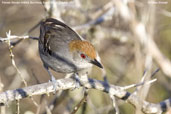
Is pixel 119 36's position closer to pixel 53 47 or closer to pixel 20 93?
pixel 53 47

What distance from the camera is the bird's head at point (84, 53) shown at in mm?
4324

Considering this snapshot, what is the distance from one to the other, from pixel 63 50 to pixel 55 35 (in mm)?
442

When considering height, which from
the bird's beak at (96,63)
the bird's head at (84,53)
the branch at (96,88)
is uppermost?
the bird's head at (84,53)

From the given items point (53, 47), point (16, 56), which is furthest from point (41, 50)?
point (16, 56)

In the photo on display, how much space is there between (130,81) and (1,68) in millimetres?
3736

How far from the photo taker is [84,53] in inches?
174

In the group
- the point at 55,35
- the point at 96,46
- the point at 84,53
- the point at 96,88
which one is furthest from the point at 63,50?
the point at 96,46

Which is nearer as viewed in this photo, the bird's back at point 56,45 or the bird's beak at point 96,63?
the bird's beak at point 96,63

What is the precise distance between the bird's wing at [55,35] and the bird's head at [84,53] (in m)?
0.30

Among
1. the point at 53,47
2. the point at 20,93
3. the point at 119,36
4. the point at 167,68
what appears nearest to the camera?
the point at 167,68

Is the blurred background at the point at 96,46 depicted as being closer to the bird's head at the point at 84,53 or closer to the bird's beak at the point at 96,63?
the bird's head at the point at 84,53

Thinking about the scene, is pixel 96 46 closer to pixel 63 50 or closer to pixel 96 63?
pixel 63 50

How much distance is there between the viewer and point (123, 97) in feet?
12.0

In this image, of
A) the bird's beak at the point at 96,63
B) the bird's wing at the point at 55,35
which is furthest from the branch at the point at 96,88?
the bird's wing at the point at 55,35
